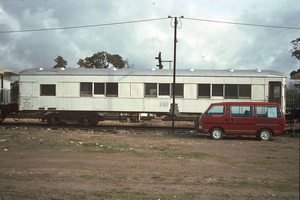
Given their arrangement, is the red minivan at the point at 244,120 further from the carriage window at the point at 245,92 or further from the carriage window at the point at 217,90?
the carriage window at the point at 245,92

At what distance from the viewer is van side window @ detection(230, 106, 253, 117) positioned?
1303cm

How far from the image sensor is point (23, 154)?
9.12 m

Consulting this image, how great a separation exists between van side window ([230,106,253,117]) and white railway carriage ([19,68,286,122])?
4.22m

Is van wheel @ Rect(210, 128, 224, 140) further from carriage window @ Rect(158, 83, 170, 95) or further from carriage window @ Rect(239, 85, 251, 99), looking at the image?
carriage window @ Rect(158, 83, 170, 95)

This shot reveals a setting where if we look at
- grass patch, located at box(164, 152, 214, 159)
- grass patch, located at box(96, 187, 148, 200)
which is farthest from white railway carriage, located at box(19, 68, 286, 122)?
grass patch, located at box(96, 187, 148, 200)

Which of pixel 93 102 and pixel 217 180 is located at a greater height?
pixel 93 102

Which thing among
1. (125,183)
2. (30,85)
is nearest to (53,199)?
(125,183)

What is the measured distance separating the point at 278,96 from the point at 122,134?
938 centimetres

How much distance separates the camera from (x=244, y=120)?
1301 cm

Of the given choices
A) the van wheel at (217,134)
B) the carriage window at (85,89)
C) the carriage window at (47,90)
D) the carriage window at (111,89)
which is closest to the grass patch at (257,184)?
the van wheel at (217,134)

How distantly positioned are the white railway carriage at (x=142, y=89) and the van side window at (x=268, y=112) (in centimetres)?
455

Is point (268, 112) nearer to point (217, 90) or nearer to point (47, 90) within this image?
point (217, 90)

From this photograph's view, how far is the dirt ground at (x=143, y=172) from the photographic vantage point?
5.10m

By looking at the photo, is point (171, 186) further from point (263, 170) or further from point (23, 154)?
point (23, 154)
